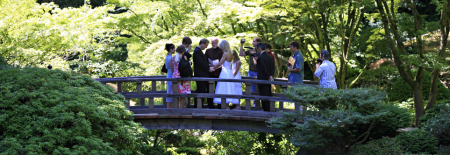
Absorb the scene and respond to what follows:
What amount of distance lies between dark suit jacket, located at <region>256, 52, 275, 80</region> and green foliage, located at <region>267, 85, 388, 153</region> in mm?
1190

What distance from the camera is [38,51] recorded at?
12664mm

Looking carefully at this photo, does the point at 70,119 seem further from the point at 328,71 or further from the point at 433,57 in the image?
the point at 433,57

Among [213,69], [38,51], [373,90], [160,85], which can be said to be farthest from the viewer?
[160,85]

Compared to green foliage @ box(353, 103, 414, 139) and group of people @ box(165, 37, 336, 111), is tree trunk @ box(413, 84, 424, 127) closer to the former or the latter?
green foliage @ box(353, 103, 414, 139)

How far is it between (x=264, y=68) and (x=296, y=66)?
670 millimetres

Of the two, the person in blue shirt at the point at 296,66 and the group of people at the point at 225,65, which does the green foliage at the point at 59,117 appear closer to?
the group of people at the point at 225,65

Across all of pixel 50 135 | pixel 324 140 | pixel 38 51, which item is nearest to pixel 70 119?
pixel 50 135

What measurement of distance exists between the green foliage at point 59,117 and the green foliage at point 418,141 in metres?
4.85

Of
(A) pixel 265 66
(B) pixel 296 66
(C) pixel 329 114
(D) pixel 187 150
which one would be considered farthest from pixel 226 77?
(D) pixel 187 150

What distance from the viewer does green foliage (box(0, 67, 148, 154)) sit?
19.0 feet

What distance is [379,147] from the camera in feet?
22.8

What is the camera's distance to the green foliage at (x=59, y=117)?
5.80m

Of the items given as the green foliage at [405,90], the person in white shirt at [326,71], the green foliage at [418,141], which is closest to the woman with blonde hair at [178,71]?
the person in white shirt at [326,71]

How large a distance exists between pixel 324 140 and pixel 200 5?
1057 centimetres
